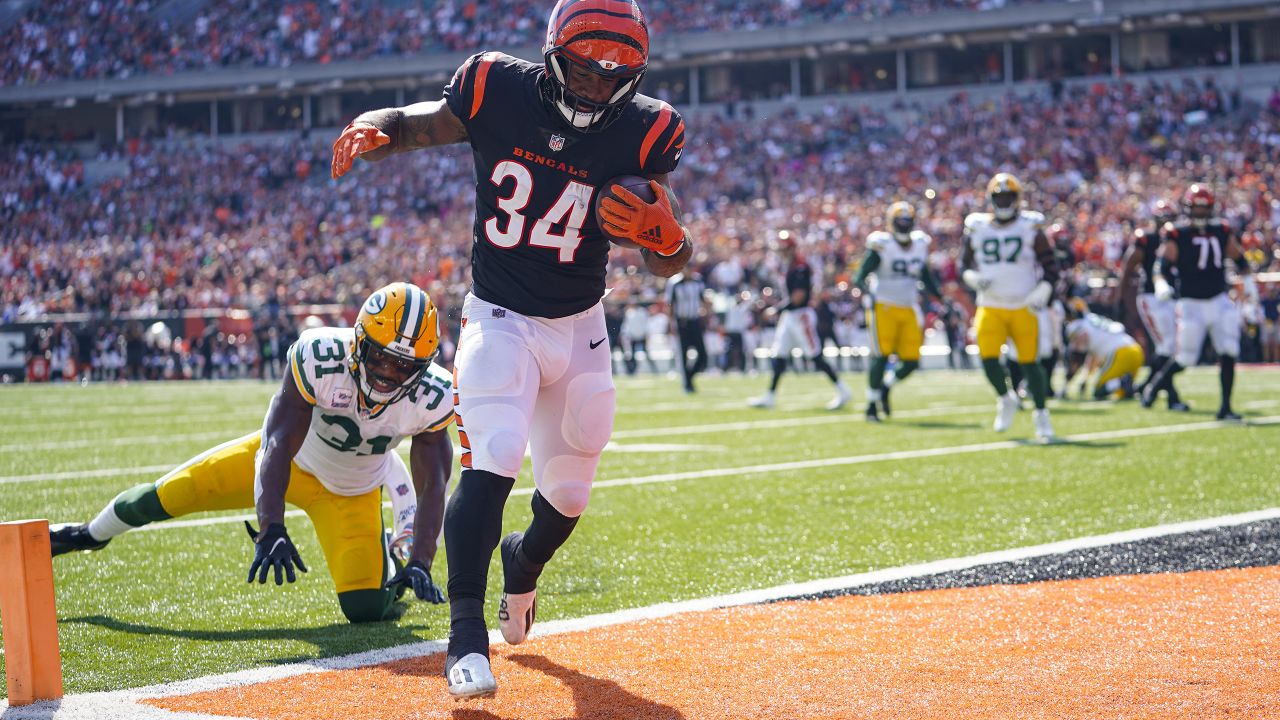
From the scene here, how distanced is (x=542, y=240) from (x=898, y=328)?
885cm

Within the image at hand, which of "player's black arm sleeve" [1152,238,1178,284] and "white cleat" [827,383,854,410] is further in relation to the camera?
"white cleat" [827,383,854,410]

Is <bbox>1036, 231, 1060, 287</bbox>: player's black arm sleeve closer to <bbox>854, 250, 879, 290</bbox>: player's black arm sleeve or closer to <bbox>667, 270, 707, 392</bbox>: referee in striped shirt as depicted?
<bbox>854, 250, 879, 290</bbox>: player's black arm sleeve

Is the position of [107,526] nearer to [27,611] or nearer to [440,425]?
[440,425]

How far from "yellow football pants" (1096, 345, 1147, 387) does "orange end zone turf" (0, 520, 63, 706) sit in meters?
11.8

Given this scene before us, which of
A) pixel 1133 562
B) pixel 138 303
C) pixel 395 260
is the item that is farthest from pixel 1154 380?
pixel 138 303

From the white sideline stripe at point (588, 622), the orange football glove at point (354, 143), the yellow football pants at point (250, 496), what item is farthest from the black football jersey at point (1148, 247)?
the orange football glove at point (354, 143)

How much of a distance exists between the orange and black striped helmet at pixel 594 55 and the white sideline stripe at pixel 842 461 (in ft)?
11.4

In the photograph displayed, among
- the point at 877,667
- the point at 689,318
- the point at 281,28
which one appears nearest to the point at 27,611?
the point at 877,667

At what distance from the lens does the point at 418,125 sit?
3.79 meters

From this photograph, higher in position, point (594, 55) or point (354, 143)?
point (594, 55)

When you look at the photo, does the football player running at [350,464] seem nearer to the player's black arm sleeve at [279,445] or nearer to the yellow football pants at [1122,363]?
the player's black arm sleeve at [279,445]

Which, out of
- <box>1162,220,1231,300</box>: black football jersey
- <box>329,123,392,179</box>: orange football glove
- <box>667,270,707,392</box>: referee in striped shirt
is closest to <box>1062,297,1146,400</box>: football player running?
<box>1162,220,1231,300</box>: black football jersey

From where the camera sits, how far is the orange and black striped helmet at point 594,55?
3.58 metres

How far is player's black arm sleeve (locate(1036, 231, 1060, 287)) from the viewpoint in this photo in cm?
978
